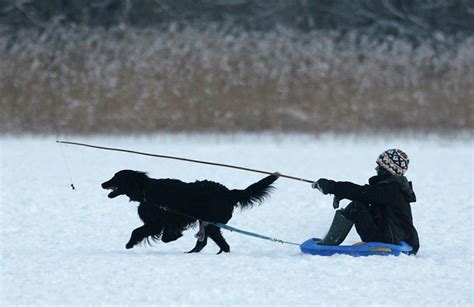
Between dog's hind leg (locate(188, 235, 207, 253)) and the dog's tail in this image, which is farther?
dog's hind leg (locate(188, 235, 207, 253))

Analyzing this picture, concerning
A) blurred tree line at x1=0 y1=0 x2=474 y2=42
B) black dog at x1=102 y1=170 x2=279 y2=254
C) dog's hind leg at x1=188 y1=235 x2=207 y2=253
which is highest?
blurred tree line at x1=0 y1=0 x2=474 y2=42

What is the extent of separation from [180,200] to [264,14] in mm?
14212

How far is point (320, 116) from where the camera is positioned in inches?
688

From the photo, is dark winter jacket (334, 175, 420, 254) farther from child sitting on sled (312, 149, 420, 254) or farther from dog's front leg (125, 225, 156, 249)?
dog's front leg (125, 225, 156, 249)

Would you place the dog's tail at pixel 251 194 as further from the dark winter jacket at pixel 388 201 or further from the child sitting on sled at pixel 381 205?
the dark winter jacket at pixel 388 201

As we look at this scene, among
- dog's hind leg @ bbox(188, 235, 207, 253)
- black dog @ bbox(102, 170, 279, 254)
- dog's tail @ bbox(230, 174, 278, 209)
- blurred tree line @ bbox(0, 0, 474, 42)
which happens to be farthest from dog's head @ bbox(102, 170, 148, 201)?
blurred tree line @ bbox(0, 0, 474, 42)

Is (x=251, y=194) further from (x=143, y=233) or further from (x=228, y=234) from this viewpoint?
(x=228, y=234)

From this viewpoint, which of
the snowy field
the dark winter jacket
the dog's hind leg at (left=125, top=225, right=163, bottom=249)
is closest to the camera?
the snowy field

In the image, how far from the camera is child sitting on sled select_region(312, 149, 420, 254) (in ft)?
20.5

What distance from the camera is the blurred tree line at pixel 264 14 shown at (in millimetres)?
19812

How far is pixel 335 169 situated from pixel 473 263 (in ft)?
23.7

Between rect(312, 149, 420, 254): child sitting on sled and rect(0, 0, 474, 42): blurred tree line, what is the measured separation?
13.2m

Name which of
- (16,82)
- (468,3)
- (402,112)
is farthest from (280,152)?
(468,3)

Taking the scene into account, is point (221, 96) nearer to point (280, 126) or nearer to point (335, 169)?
point (280, 126)
